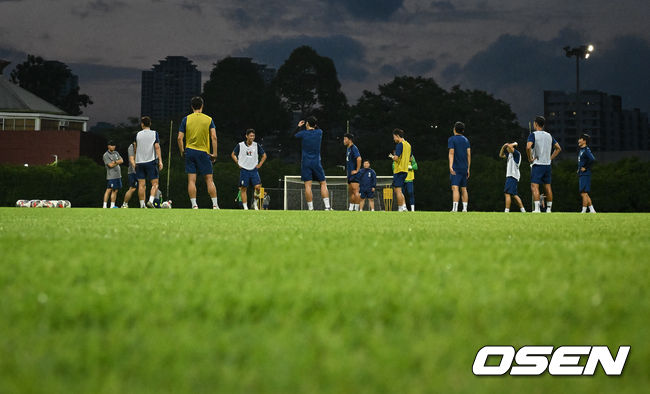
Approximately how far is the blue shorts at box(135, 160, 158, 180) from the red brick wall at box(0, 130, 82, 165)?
119ft

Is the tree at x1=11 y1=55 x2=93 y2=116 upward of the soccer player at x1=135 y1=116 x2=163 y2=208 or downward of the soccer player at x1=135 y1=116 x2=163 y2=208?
upward

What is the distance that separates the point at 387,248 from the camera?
3152 millimetres

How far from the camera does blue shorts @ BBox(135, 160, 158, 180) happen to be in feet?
41.5

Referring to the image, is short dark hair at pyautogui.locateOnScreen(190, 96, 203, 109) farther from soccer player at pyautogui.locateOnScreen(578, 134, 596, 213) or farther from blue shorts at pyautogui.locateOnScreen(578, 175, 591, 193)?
blue shorts at pyautogui.locateOnScreen(578, 175, 591, 193)

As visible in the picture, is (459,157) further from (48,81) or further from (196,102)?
(48,81)

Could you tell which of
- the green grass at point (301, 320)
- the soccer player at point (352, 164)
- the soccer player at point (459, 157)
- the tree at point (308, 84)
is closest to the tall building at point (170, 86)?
the tree at point (308, 84)

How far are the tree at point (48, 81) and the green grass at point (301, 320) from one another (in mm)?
76285

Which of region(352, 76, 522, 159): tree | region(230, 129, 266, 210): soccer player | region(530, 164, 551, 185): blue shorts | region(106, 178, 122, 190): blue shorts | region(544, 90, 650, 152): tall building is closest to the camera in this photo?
region(530, 164, 551, 185): blue shorts

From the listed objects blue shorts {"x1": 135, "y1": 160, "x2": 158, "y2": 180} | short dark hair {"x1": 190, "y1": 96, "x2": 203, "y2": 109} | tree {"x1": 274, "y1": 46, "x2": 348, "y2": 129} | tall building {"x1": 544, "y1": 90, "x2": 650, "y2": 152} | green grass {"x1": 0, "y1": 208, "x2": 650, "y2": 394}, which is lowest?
green grass {"x1": 0, "y1": 208, "x2": 650, "y2": 394}

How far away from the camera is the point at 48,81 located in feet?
235

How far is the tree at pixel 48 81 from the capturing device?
7125 centimetres

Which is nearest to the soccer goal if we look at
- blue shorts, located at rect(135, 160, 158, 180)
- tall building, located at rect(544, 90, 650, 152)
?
blue shorts, located at rect(135, 160, 158, 180)

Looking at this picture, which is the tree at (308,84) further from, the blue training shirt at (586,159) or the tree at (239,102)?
the blue training shirt at (586,159)

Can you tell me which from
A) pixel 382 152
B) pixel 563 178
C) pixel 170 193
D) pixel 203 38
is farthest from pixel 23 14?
pixel 563 178
